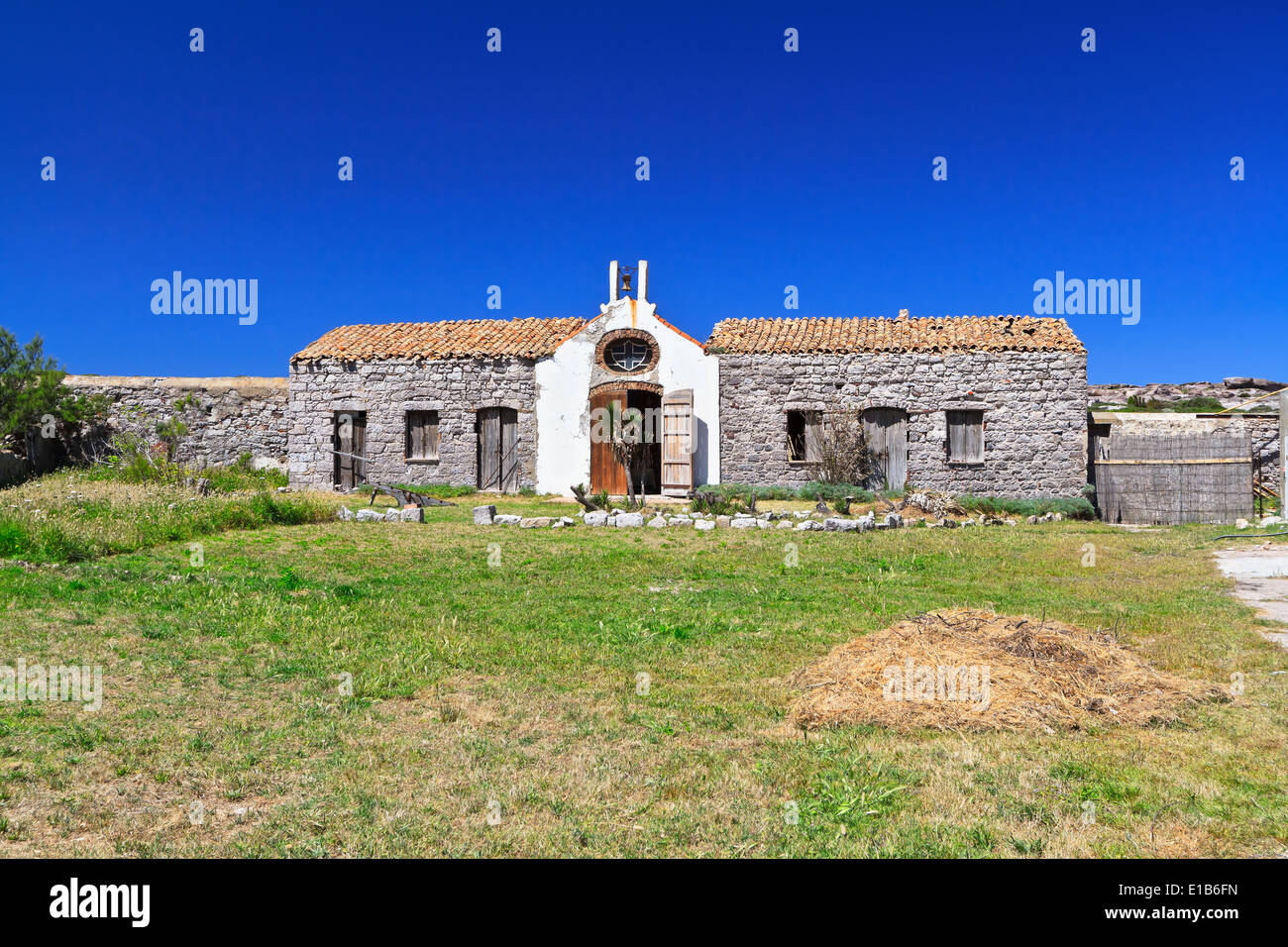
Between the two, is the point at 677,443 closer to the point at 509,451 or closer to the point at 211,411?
the point at 509,451

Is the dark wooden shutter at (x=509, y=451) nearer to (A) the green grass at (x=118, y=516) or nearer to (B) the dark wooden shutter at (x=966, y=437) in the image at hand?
(A) the green grass at (x=118, y=516)

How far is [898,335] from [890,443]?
2.70 m

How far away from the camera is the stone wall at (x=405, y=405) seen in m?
22.0

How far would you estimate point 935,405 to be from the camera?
65.5 feet

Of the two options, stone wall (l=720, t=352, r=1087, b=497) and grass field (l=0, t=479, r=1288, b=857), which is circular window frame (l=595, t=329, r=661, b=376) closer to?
stone wall (l=720, t=352, r=1087, b=497)

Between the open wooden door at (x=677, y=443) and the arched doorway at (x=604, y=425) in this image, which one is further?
the arched doorway at (x=604, y=425)

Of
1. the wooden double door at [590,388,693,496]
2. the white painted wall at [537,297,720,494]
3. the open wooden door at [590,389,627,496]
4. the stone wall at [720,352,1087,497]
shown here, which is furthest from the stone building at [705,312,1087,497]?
the open wooden door at [590,389,627,496]

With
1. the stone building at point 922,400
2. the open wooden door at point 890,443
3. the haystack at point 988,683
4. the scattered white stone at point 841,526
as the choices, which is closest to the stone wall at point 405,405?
the stone building at point 922,400

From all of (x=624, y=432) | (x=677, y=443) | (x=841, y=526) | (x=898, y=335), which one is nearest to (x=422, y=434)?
(x=624, y=432)

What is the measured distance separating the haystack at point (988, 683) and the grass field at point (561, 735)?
0.63ft

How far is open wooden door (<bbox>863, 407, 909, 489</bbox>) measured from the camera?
20188 millimetres

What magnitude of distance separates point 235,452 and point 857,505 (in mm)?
17272
